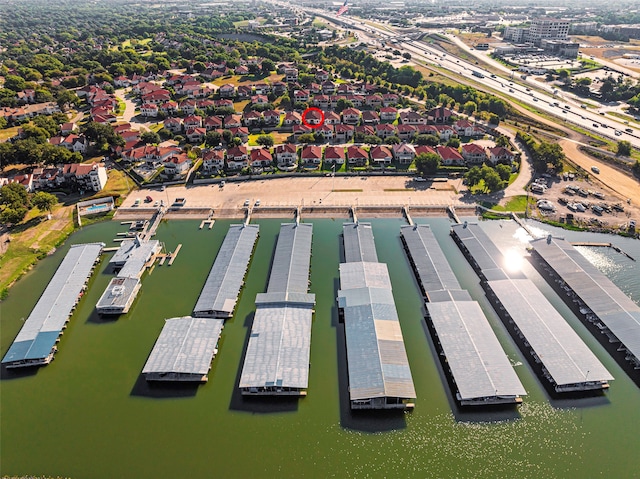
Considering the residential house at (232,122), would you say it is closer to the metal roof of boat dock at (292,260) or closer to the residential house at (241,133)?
the residential house at (241,133)

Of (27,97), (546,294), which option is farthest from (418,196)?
(27,97)

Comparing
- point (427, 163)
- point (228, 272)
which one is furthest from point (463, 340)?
point (427, 163)

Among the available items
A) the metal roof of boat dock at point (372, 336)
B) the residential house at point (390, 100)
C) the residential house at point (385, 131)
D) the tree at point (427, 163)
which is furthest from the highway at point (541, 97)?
the metal roof of boat dock at point (372, 336)

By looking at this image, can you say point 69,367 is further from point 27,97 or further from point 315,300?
point 27,97

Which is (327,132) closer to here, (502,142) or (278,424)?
(502,142)

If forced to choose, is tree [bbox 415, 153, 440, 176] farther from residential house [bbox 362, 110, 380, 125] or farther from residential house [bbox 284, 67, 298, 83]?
residential house [bbox 284, 67, 298, 83]

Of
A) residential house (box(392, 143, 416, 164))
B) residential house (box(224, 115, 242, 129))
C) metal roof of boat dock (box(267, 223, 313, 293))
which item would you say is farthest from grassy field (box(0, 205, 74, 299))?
residential house (box(392, 143, 416, 164))
